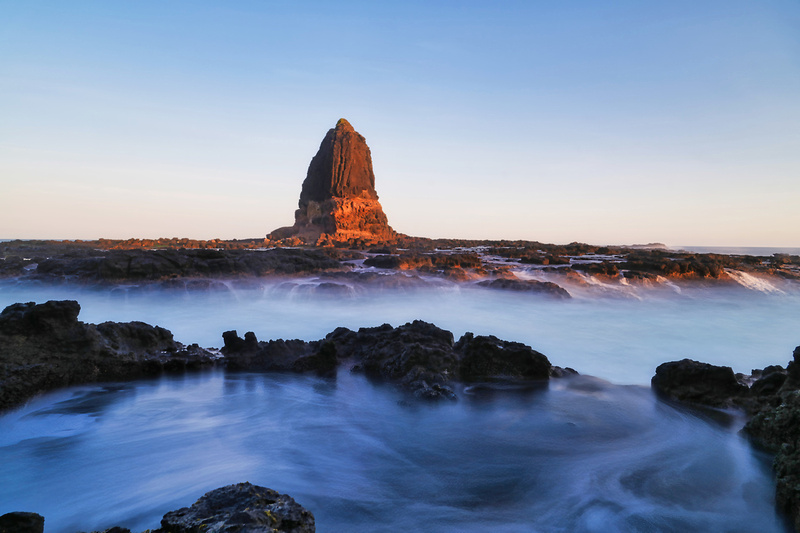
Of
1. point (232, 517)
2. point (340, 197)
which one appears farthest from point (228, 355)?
point (340, 197)

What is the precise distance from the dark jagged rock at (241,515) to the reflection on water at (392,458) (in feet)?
3.64

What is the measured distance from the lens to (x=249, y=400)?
5.68m

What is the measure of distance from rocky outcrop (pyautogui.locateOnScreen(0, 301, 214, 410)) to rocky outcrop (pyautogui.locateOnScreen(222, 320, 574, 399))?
0.96 m

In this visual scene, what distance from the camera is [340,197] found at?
56969mm

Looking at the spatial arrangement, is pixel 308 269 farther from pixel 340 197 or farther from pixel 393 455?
pixel 340 197

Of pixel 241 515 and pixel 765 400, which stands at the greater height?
pixel 241 515

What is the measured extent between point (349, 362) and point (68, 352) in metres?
3.96

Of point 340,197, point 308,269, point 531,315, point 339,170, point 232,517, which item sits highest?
point 339,170

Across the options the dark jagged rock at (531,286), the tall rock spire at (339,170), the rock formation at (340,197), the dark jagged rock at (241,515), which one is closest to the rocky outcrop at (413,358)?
the dark jagged rock at (241,515)

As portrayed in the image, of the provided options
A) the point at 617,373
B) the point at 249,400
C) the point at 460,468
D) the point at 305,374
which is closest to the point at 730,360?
the point at 617,373

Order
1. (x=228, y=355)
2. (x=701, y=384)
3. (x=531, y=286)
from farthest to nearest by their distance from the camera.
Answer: (x=531, y=286) < (x=228, y=355) < (x=701, y=384)

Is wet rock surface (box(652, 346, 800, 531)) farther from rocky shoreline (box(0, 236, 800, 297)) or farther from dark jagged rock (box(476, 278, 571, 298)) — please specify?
rocky shoreline (box(0, 236, 800, 297))

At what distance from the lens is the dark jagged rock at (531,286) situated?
48.5 feet

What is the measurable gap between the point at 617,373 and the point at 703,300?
481 inches
